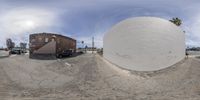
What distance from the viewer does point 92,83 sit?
72.0 ft

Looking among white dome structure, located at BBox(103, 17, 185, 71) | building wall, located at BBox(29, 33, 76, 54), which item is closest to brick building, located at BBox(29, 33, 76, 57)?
building wall, located at BBox(29, 33, 76, 54)

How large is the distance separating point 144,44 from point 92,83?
12.4 metres

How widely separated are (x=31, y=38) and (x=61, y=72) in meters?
19.3

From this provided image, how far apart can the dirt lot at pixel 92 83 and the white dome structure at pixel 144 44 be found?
2.74 m

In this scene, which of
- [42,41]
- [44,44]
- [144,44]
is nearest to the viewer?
[144,44]

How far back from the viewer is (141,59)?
31.6 meters

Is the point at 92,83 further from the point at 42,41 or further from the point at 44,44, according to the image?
the point at 42,41

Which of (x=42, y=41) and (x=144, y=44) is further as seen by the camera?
(x=42, y=41)

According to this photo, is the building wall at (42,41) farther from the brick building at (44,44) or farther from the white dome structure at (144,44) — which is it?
the white dome structure at (144,44)

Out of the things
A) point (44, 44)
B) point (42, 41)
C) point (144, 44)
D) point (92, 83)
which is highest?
point (42, 41)

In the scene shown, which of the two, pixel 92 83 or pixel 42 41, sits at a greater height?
pixel 42 41

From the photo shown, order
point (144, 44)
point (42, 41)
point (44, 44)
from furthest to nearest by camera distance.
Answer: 1. point (42, 41)
2. point (44, 44)
3. point (144, 44)

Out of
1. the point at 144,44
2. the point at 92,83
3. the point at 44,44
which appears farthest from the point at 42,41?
the point at 92,83

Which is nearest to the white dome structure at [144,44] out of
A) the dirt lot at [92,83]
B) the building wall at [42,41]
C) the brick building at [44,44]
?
the dirt lot at [92,83]
